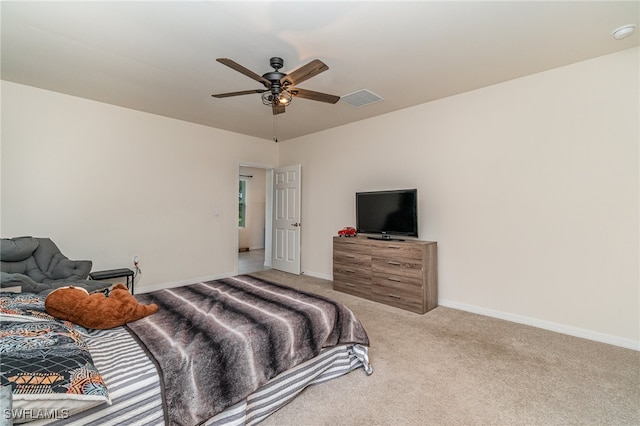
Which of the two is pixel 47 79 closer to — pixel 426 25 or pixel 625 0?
pixel 426 25

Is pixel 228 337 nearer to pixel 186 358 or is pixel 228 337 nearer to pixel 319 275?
pixel 186 358

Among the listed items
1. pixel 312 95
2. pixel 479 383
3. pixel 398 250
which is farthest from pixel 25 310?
pixel 398 250

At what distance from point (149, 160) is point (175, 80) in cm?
163

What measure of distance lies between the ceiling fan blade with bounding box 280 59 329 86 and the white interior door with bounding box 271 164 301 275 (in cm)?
294

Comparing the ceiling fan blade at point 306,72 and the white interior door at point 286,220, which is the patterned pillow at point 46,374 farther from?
the white interior door at point 286,220

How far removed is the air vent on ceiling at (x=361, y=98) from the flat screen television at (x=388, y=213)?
1.21 meters

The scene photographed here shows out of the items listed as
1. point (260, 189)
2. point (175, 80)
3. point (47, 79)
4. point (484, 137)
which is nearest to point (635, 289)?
point (484, 137)

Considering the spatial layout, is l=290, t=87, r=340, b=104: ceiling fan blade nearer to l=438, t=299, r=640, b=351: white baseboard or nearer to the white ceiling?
the white ceiling

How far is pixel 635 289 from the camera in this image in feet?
8.40

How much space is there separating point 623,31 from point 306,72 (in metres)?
2.55

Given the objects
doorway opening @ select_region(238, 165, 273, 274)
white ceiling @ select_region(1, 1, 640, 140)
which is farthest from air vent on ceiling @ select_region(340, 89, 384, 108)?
doorway opening @ select_region(238, 165, 273, 274)

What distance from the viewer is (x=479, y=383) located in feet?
6.75

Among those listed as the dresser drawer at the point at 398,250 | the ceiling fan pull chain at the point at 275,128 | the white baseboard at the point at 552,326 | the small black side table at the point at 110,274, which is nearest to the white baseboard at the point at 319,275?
the dresser drawer at the point at 398,250

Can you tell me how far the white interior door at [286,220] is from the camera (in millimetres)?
5469
